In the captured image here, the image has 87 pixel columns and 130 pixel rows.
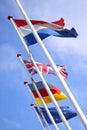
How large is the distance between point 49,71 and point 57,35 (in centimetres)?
495

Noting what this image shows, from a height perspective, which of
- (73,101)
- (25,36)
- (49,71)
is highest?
(25,36)

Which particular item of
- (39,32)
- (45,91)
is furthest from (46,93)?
(39,32)

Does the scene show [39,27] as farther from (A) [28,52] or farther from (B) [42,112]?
(B) [42,112]

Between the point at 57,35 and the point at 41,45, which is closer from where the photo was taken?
Result: the point at 41,45

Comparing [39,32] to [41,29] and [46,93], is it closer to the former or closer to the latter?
[41,29]

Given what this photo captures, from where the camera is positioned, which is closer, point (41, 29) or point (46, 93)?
point (41, 29)

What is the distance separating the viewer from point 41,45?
17531 millimetres

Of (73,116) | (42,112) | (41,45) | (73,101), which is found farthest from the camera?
(42,112)

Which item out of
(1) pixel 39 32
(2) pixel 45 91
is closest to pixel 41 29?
(1) pixel 39 32

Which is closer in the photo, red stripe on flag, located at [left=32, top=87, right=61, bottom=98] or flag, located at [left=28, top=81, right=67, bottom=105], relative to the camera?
flag, located at [left=28, top=81, right=67, bottom=105]

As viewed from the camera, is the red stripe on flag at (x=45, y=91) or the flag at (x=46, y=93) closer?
the flag at (x=46, y=93)

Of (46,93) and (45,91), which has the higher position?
(45,91)

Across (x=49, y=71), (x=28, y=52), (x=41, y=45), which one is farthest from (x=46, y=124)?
(x=41, y=45)

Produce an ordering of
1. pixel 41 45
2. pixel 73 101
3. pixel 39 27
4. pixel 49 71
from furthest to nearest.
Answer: pixel 49 71
pixel 39 27
pixel 41 45
pixel 73 101
